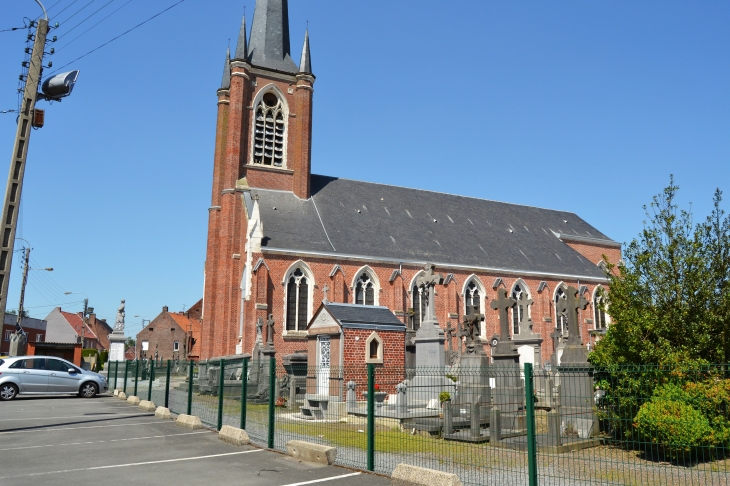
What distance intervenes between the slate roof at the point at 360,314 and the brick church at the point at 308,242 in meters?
6.88

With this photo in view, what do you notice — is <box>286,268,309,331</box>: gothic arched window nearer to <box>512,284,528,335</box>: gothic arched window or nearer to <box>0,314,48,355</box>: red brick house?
<box>512,284,528,335</box>: gothic arched window

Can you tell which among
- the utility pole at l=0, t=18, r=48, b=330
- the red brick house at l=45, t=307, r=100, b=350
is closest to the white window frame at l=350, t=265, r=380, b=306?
the utility pole at l=0, t=18, r=48, b=330

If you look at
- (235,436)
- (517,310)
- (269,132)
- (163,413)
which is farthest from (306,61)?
(235,436)

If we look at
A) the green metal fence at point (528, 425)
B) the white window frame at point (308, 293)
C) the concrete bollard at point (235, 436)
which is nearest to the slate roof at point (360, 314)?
the green metal fence at point (528, 425)

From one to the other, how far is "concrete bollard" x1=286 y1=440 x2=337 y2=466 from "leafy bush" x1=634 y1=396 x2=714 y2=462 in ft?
13.4

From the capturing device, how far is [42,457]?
8930 mm

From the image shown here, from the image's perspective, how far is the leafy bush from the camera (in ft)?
25.2

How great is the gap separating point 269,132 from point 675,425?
26.9 metres

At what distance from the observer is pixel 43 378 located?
63.4ft

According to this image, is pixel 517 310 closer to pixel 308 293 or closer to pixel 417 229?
pixel 417 229

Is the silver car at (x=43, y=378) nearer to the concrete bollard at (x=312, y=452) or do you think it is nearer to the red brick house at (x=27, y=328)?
the concrete bollard at (x=312, y=452)

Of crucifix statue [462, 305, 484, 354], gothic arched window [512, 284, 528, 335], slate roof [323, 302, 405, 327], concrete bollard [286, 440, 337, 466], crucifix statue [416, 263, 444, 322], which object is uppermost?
gothic arched window [512, 284, 528, 335]

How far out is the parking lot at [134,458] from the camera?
24.4 feet

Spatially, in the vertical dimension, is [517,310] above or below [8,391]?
above
